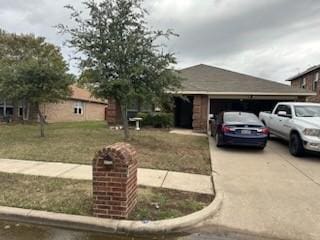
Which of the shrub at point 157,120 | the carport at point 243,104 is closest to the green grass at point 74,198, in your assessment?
the shrub at point 157,120

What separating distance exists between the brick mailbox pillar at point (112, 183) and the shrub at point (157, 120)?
14.1 meters

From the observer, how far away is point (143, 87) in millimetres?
12406

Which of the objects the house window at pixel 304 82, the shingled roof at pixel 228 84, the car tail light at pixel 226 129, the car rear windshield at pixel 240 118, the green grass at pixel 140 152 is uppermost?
the house window at pixel 304 82

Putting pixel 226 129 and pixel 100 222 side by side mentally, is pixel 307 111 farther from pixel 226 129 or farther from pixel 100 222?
pixel 100 222

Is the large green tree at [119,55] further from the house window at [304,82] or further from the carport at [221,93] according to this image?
the house window at [304,82]

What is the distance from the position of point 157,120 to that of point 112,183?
14313 millimetres

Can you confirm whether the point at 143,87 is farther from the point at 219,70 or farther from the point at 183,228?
the point at 219,70

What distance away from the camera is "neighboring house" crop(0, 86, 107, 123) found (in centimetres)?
2662

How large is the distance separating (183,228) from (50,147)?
7.70m

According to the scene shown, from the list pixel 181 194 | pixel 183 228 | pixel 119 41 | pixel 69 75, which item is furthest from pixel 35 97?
pixel 183 228

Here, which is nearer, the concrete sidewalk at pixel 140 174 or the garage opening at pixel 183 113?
the concrete sidewalk at pixel 140 174

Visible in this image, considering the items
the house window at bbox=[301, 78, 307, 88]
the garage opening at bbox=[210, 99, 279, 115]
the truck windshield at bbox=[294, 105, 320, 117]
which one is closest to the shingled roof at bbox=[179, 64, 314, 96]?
the garage opening at bbox=[210, 99, 279, 115]

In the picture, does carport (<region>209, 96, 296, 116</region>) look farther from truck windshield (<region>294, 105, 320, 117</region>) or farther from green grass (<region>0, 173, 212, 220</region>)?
green grass (<region>0, 173, 212, 220</region>)

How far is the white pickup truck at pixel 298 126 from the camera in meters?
10.6
